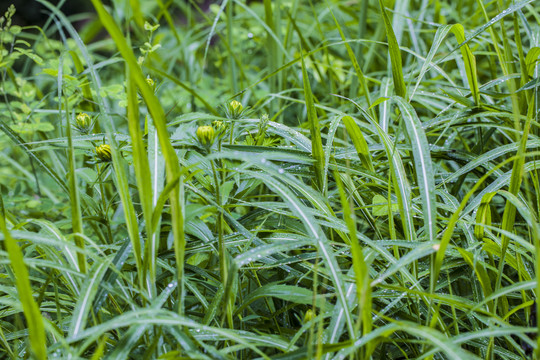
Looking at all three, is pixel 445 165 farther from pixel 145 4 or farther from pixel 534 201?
pixel 145 4

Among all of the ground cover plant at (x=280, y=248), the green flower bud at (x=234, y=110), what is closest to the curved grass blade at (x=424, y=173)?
the ground cover plant at (x=280, y=248)

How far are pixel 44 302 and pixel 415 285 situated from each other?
0.58m

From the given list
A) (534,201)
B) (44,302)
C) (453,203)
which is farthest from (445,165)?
(44,302)

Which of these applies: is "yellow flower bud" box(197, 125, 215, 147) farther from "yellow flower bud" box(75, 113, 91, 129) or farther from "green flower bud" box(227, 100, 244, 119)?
"yellow flower bud" box(75, 113, 91, 129)

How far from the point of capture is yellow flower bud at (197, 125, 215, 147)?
0.55 meters

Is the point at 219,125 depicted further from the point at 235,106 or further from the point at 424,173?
the point at 424,173

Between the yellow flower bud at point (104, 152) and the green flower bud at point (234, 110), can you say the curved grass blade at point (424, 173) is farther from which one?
the yellow flower bud at point (104, 152)

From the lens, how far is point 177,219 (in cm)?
49

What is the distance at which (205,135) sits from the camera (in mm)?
558

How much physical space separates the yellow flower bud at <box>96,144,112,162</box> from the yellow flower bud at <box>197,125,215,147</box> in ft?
0.56

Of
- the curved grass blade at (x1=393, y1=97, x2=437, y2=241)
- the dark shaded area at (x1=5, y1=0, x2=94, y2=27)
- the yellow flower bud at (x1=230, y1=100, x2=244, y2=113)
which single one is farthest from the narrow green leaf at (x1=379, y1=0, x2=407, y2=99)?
the dark shaded area at (x1=5, y1=0, x2=94, y2=27)

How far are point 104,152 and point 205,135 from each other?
186 millimetres

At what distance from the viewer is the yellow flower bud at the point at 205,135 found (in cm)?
55

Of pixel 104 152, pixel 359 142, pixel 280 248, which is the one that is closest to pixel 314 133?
pixel 359 142
